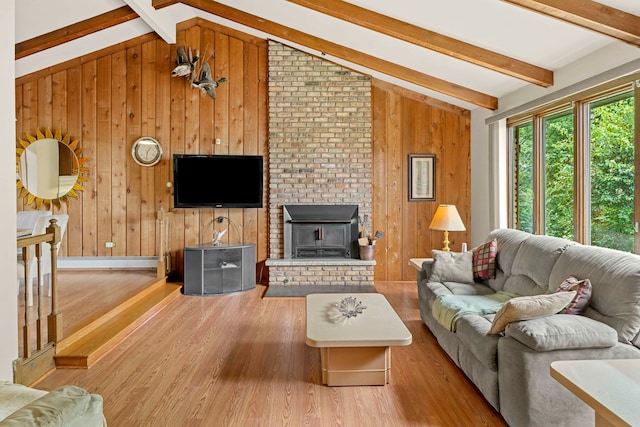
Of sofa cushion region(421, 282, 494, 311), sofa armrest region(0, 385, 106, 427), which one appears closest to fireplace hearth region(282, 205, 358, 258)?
sofa cushion region(421, 282, 494, 311)

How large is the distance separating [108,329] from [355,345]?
7.92 ft

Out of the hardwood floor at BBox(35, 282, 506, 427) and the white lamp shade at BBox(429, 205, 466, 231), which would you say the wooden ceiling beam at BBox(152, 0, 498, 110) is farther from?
the hardwood floor at BBox(35, 282, 506, 427)

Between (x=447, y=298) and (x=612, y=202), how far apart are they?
5.30 ft

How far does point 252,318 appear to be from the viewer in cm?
421

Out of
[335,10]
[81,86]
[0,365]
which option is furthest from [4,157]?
[81,86]

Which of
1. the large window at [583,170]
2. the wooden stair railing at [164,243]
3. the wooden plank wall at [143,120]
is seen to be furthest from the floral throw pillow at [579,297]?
the wooden stair railing at [164,243]

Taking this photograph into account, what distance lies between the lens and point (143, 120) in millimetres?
5711

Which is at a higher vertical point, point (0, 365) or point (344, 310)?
point (344, 310)

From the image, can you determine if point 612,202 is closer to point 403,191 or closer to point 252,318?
point 403,191

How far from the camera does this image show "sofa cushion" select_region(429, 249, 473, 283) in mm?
3820

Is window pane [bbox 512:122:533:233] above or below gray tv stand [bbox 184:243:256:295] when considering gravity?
above

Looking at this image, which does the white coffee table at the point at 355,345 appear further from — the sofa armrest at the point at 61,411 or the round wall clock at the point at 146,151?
the round wall clock at the point at 146,151

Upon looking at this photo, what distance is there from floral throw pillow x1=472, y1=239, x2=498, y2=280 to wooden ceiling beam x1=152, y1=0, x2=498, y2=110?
215 centimetres

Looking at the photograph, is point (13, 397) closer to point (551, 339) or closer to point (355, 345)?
point (355, 345)
